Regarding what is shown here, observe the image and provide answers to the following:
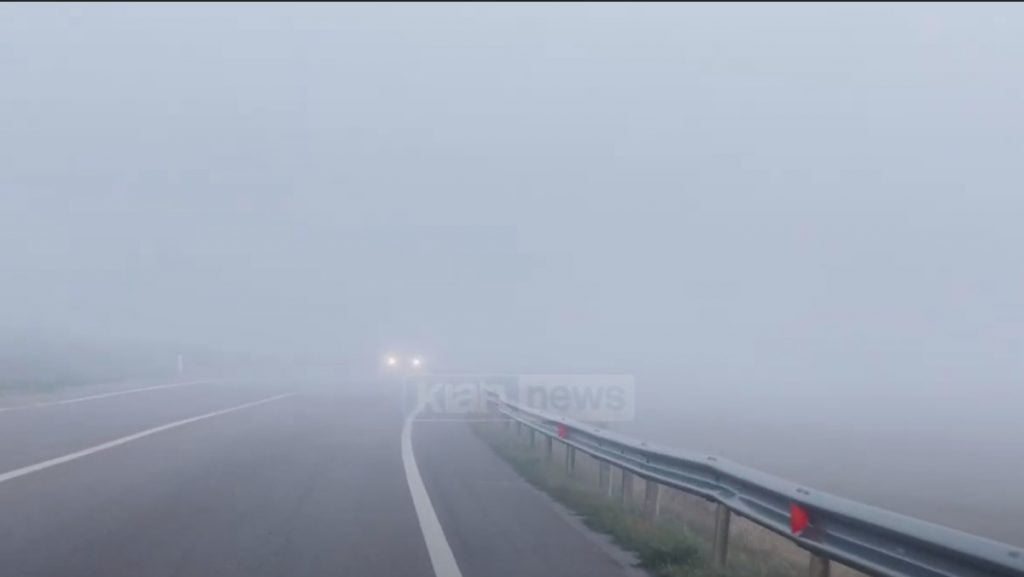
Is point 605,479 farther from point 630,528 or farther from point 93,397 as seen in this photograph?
point 93,397

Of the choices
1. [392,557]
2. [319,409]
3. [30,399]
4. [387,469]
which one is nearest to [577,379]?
[319,409]

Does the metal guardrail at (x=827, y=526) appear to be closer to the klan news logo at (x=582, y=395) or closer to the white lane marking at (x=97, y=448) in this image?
the white lane marking at (x=97, y=448)

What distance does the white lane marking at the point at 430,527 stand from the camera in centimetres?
1148

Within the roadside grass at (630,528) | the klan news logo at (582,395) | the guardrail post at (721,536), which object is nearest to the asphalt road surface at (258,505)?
the roadside grass at (630,528)

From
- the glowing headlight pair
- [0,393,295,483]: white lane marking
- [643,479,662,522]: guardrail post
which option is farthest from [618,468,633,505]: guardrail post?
the glowing headlight pair

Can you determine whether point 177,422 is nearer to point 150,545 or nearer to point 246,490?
point 246,490

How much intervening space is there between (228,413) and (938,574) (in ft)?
90.4

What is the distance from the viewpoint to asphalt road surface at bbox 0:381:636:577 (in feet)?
37.7

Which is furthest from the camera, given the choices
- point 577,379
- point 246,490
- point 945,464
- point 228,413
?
point 577,379

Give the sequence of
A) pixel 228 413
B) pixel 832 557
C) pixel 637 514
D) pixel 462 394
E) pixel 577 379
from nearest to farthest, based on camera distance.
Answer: pixel 832 557, pixel 637 514, pixel 228 413, pixel 577 379, pixel 462 394

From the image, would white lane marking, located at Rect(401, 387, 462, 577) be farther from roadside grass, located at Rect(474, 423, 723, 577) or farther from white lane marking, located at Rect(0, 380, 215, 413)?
white lane marking, located at Rect(0, 380, 215, 413)

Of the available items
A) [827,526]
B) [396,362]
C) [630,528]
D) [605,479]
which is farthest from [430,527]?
[396,362]

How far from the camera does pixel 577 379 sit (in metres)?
37.6

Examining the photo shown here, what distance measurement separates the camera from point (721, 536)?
1172 cm
